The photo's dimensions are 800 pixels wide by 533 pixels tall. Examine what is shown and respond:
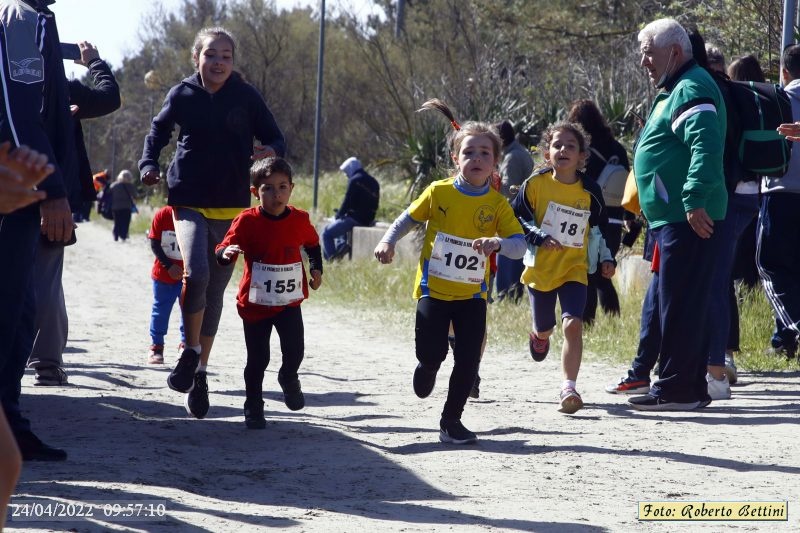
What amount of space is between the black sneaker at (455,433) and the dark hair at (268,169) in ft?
4.86

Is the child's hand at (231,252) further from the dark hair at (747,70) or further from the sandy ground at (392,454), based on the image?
the dark hair at (747,70)

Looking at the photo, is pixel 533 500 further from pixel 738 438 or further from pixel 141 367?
→ pixel 141 367

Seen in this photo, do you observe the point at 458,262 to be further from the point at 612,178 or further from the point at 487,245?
the point at 612,178

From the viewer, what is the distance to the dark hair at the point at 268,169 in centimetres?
641

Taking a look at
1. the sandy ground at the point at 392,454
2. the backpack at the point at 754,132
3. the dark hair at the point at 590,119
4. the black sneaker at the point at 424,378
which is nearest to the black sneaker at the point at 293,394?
the sandy ground at the point at 392,454

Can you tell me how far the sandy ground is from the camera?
4.65 metres

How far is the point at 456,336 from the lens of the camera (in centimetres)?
631

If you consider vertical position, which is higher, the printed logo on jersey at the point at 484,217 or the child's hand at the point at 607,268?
the printed logo on jersey at the point at 484,217

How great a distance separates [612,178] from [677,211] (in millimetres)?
2373

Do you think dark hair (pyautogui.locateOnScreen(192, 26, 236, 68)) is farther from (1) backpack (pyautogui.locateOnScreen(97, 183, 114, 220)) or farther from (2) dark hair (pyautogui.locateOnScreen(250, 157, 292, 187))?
(1) backpack (pyautogui.locateOnScreen(97, 183, 114, 220))

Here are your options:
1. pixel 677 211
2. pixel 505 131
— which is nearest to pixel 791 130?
pixel 677 211

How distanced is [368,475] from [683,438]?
180 cm

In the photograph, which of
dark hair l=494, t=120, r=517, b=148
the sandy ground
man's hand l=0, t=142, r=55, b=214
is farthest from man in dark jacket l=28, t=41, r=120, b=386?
dark hair l=494, t=120, r=517, b=148

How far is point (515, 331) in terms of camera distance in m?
10.8
